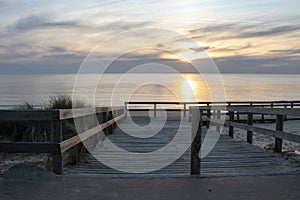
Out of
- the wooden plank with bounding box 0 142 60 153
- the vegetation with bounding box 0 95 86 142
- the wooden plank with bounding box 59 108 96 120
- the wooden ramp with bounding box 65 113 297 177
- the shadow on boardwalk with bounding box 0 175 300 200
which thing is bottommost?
the wooden ramp with bounding box 65 113 297 177

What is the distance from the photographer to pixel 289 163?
6.04m

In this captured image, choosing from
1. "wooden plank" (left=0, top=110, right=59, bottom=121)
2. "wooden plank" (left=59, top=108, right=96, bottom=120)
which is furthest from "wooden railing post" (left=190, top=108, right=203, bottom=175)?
"wooden plank" (left=0, top=110, right=59, bottom=121)

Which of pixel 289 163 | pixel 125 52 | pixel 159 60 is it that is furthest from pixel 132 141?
pixel 159 60

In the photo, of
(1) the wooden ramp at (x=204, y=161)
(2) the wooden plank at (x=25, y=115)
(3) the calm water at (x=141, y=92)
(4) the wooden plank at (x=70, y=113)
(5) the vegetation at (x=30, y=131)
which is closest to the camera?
(2) the wooden plank at (x=25, y=115)

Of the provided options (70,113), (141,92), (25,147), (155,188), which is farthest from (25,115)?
(141,92)

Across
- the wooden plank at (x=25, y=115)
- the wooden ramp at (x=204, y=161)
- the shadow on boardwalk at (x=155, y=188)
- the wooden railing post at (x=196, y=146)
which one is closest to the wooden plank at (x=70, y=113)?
the wooden plank at (x=25, y=115)

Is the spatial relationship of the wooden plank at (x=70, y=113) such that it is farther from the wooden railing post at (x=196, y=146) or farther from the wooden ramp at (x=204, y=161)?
the wooden railing post at (x=196, y=146)

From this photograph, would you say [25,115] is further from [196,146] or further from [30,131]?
[30,131]

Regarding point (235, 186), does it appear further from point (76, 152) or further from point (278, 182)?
point (76, 152)

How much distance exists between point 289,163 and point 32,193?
4.47 metres

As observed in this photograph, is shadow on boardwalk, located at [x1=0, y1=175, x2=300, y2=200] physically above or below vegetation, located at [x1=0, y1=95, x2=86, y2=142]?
below

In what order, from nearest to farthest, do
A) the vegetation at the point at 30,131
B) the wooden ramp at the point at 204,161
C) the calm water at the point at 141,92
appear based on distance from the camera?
the wooden ramp at the point at 204,161, the vegetation at the point at 30,131, the calm water at the point at 141,92

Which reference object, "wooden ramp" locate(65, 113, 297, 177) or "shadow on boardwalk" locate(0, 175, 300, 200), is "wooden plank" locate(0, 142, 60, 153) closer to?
"shadow on boardwalk" locate(0, 175, 300, 200)

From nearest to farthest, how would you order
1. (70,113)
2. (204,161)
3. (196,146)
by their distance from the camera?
1. (196,146)
2. (70,113)
3. (204,161)
